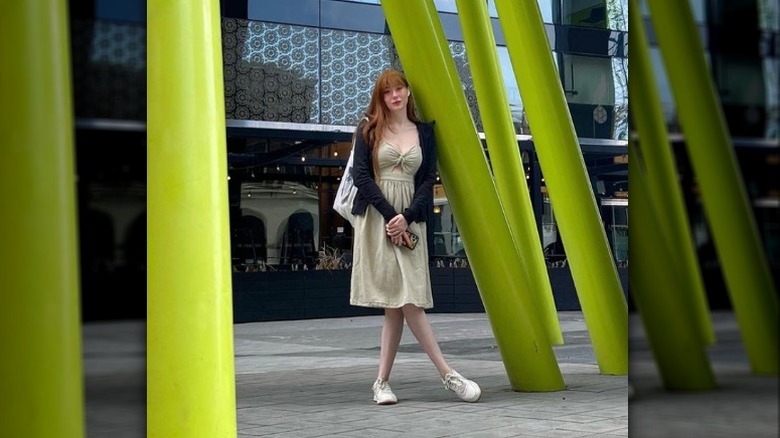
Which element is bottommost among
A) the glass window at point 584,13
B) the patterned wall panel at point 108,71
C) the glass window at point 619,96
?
the patterned wall panel at point 108,71

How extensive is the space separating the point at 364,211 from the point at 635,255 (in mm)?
4718

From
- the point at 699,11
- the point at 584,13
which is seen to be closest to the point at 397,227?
the point at 699,11

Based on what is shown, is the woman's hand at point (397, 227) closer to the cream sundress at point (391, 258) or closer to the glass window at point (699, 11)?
the cream sundress at point (391, 258)

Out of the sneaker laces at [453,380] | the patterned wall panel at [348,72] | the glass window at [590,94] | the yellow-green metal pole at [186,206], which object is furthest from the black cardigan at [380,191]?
the glass window at [590,94]

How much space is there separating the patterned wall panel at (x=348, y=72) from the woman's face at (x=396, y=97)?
1323 centimetres

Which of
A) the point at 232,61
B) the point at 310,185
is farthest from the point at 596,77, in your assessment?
the point at 232,61

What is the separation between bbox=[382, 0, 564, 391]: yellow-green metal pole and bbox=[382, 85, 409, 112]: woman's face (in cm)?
10

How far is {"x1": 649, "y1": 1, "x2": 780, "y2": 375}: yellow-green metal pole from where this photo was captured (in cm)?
74

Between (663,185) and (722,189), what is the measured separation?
107mm

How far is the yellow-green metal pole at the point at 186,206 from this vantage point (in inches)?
119

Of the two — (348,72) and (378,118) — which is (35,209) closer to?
(378,118)

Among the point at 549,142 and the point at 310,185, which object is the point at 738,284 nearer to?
the point at 549,142

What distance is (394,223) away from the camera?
18.3 ft

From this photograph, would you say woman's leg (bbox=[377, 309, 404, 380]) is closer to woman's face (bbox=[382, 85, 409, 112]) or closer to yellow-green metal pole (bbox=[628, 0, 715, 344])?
woman's face (bbox=[382, 85, 409, 112])
